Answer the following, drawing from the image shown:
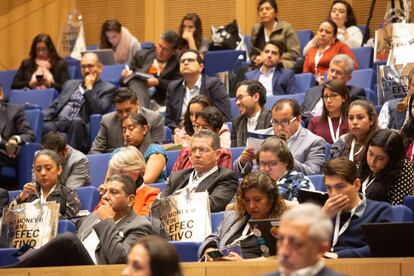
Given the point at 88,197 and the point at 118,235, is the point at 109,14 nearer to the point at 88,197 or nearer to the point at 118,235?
the point at 88,197

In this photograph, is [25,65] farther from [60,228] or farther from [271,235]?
[271,235]

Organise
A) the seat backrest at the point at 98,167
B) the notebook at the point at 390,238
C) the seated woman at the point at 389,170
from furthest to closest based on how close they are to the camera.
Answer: the seat backrest at the point at 98,167 → the seated woman at the point at 389,170 → the notebook at the point at 390,238

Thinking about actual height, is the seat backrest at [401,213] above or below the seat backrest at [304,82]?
below

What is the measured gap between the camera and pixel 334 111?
20.6ft

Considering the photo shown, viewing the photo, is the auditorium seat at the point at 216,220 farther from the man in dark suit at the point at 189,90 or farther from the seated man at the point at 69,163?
the man in dark suit at the point at 189,90

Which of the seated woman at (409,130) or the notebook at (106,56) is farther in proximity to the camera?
the notebook at (106,56)

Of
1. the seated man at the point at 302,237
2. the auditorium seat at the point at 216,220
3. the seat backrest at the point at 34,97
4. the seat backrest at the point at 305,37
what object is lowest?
the auditorium seat at the point at 216,220

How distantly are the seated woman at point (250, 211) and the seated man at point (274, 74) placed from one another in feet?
9.46

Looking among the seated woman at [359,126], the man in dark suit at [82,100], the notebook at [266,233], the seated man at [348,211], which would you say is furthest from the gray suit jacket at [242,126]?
the notebook at [266,233]

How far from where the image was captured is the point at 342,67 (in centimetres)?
686

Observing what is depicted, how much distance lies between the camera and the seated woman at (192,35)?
8.67 m

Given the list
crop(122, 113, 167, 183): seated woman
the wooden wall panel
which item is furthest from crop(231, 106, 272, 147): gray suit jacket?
the wooden wall panel

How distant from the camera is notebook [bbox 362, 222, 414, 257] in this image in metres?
4.07

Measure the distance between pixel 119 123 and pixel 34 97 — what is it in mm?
1697
